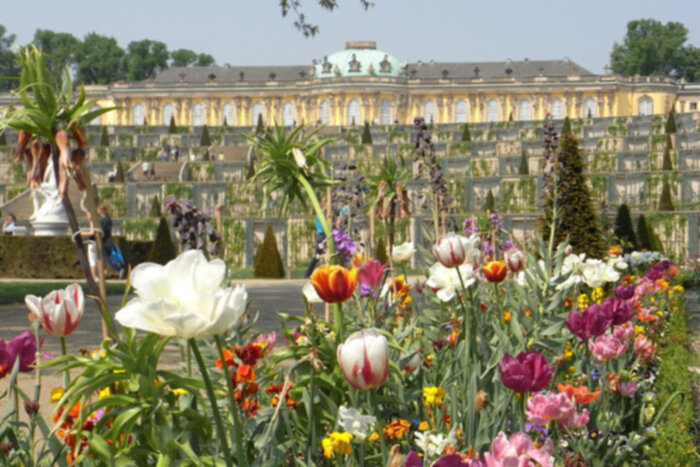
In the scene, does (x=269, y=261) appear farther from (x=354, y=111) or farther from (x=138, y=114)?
(x=138, y=114)

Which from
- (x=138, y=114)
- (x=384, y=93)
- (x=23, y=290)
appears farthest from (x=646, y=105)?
(x=23, y=290)

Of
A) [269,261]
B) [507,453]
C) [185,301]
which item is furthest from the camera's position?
[269,261]

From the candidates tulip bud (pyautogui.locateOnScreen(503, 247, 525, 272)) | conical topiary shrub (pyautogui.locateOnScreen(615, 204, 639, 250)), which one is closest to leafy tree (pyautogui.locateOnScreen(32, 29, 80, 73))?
conical topiary shrub (pyautogui.locateOnScreen(615, 204, 639, 250))

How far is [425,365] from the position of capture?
3137 millimetres

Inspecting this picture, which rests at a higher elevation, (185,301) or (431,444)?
(185,301)

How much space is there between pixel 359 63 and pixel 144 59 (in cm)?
2241

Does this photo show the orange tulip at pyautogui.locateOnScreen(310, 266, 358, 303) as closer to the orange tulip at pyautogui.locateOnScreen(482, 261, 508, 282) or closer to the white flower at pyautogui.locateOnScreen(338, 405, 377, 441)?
the white flower at pyautogui.locateOnScreen(338, 405, 377, 441)

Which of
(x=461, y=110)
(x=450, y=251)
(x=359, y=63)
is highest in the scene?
(x=359, y=63)

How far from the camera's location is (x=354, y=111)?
6662 centimetres

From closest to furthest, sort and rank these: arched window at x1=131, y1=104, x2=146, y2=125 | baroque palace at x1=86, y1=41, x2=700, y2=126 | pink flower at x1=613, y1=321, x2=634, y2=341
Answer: pink flower at x1=613, y1=321, x2=634, y2=341, baroque palace at x1=86, y1=41, x2=700, y2=126, arched window at x1=131, y1=104, x2=146, y2=125

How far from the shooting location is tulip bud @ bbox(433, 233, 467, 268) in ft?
8.43

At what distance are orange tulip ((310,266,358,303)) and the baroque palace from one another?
63.9 m

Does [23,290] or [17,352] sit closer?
[17,352]

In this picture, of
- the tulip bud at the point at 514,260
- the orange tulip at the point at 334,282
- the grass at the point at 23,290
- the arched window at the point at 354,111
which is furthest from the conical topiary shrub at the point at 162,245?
the arched window at the point at 354,111
